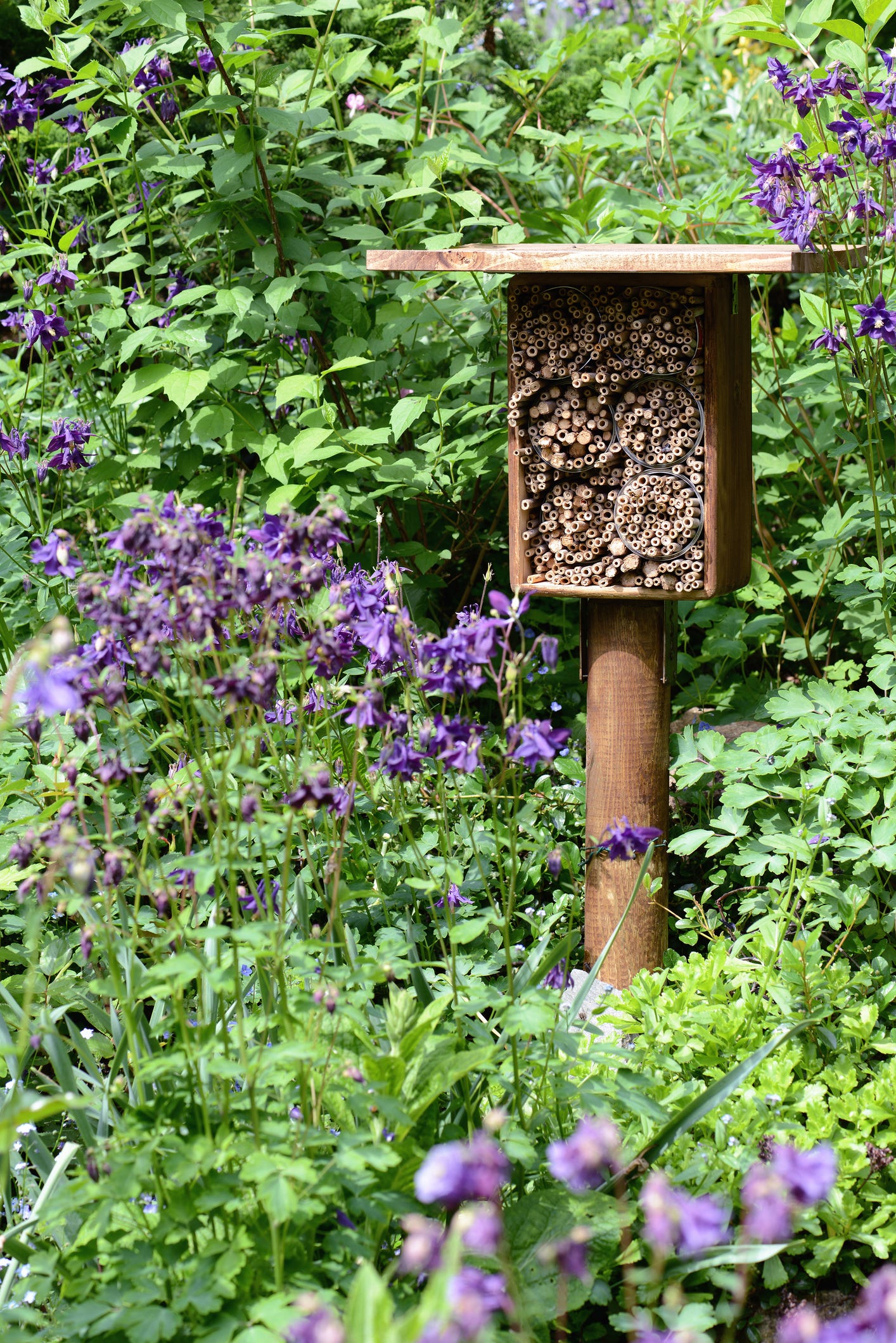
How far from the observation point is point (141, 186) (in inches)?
133

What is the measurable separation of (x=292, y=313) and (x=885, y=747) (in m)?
1.68

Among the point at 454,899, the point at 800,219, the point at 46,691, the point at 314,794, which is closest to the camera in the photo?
the point at 46,691

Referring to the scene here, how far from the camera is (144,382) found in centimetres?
308

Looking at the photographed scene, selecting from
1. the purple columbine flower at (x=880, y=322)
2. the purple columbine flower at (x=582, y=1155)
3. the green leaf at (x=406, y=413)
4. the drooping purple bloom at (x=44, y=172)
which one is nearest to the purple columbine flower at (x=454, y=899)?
the green leaf at (x=406, y=413)

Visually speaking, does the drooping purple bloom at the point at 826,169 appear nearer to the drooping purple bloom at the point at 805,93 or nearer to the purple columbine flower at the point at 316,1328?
the drooping purple bloom at the point at 805,93

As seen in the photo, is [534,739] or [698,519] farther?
[698,519]

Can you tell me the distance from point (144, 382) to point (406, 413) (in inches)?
25.6

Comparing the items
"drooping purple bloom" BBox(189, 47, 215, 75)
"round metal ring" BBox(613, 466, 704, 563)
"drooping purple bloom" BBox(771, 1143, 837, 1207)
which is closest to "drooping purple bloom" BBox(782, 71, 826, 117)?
"round metal ring" BBox(613, 466, 704, 563)

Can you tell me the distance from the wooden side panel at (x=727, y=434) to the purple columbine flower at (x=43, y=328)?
1665 mm

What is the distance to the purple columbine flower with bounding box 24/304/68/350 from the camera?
3189mm

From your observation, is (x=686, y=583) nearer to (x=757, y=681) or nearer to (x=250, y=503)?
(x=757, y=681)

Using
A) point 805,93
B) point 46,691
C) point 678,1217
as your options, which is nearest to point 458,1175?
point 678,1217

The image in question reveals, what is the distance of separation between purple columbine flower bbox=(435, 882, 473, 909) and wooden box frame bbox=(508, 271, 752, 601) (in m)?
0.64

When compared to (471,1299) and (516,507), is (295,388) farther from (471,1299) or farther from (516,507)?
(471,1299)
